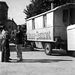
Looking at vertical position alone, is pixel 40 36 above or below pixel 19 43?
above

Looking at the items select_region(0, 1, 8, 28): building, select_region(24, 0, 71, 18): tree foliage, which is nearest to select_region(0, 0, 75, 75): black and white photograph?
select_region(24, 0, 71, 18): tree foliage

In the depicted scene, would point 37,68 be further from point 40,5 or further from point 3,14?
point 3,14

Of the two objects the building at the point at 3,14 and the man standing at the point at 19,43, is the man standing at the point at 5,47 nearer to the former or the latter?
the man standing at the point at 19,43

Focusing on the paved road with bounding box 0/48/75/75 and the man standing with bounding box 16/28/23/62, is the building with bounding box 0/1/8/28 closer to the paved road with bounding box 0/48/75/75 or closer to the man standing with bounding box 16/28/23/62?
the man standing with bounding box 16/28/23/62

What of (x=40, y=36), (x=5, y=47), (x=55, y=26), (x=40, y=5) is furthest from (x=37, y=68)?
(x=40, y=5)

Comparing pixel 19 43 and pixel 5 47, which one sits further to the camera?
pixel 19 43

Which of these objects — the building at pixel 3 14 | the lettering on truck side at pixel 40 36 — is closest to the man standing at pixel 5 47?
the lettering on truck side at pixel 40 36

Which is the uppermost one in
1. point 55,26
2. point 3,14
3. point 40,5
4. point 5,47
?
point 3,14

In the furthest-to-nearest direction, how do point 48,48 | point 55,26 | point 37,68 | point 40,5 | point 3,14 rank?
1. point 3,14
2. point 40,5
3. point 48,48
4. point 55,26
5. point 37,68

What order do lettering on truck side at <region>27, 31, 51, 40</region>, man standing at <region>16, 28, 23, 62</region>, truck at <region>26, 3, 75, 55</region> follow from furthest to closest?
lettering on truck side at <region>27, 31, 51, 40</region>, truck at <region>26, 3, 75, 55</region>, man standing at <region>16, 28, 23, 62</region>

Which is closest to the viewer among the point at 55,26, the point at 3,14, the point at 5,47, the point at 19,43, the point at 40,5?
the point at 5,47

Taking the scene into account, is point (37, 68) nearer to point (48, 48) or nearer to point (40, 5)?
point (48, 48)

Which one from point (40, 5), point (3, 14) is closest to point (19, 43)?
point (40, 5)

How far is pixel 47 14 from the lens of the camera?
16125mm
